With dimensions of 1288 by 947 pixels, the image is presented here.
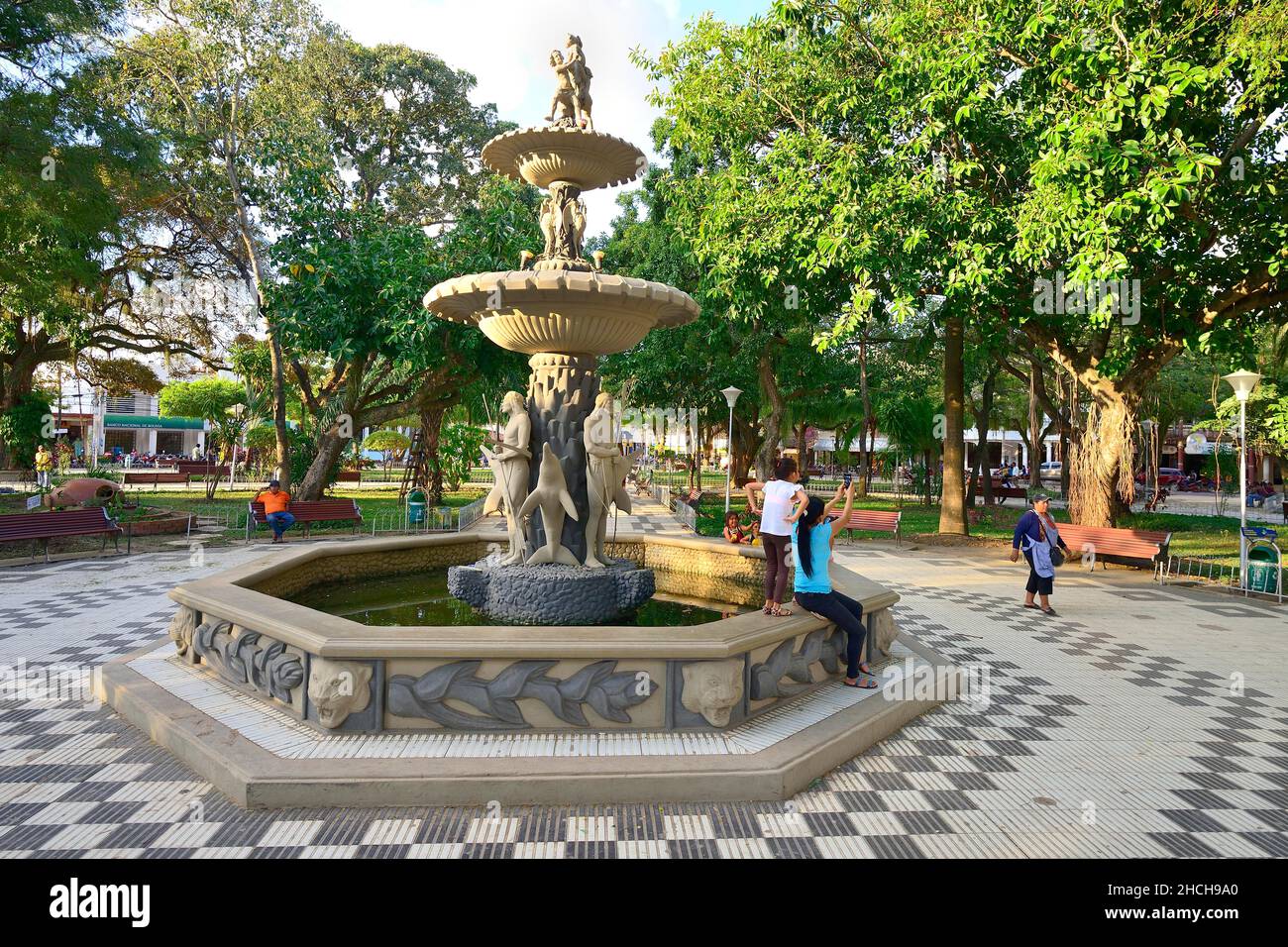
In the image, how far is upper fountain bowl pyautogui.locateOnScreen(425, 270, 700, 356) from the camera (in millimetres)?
6094

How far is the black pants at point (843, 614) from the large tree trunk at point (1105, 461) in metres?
11.0

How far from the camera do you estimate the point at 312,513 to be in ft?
50.3

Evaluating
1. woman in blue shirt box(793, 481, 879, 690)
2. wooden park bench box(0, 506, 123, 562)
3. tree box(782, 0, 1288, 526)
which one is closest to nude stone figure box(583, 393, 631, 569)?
woman in blue shirt box(793, 481, 879, 690)

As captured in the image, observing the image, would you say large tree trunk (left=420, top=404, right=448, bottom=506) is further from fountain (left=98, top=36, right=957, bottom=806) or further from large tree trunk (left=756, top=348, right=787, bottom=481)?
fountain (left=98, top=36, right=957, bottom=806)

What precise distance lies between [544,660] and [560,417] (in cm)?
305

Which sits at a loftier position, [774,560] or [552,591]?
[774,560]

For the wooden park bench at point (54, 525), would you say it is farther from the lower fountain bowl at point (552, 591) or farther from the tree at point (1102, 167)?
the tree at point (1102, 167)

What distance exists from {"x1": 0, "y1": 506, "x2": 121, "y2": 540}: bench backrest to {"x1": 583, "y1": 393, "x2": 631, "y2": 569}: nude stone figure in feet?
33.9

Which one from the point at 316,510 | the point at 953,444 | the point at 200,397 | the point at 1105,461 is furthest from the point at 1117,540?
the point at 200,397

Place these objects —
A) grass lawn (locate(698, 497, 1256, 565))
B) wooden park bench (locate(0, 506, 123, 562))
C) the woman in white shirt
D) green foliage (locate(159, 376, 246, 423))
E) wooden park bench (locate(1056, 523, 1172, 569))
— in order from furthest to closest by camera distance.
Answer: green foliage (locate(159, 376, 246, 423)), grass lawn (locate(698, 497, 1256, 565)), wooden park bench (locate(1056, 523, 1172, 569)), wooden park bench (locate(0, 506, 123, 562)), the woman in white shirt

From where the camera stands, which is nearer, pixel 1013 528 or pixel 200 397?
pixel 1013 528

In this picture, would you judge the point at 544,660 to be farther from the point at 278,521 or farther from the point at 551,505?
the point at 278,521
